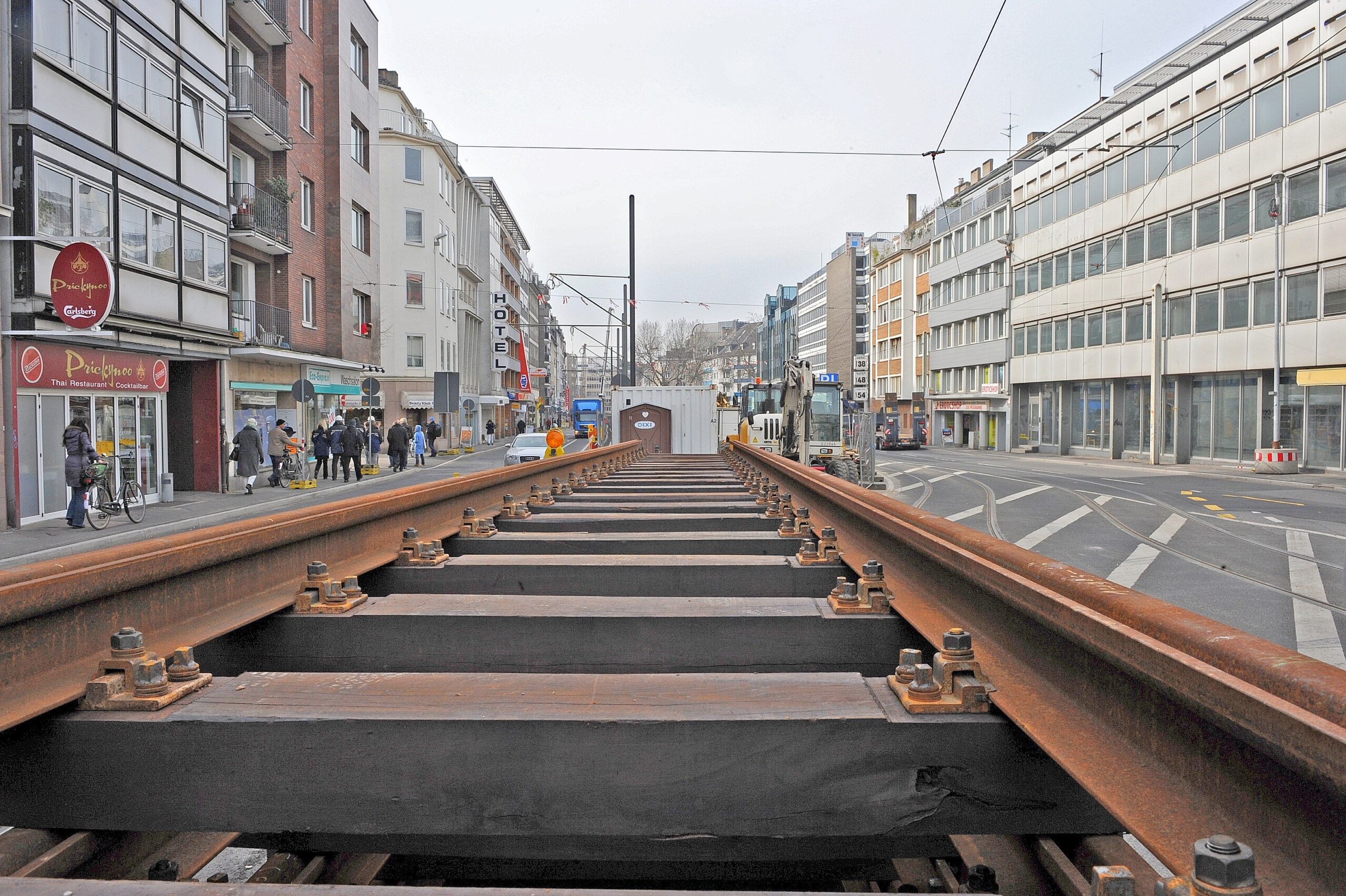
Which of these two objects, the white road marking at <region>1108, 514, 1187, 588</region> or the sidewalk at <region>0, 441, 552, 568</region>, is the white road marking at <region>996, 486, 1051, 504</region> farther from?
the sidewalk at <region>0, 441, 552, 568</region>

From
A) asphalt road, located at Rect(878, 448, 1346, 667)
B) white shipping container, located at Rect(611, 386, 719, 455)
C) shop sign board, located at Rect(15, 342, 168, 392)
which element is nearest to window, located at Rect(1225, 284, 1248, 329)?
asphalt road, located at Rect(878, 448, 1346, 667)

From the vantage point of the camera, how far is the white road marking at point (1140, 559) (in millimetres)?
10875

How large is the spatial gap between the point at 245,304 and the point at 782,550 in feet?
89.3

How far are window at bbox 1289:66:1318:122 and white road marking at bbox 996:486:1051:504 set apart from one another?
57.2 feet

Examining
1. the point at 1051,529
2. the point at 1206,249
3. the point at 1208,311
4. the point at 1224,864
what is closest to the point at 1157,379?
the point at 1208,311

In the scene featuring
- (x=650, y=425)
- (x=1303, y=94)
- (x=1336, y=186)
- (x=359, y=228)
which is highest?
(x=1303, y=94)

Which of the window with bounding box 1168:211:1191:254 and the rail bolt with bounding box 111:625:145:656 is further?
the window with bounding box 1168:211:1191:254

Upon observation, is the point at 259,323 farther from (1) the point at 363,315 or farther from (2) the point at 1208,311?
(2) the point at 1208,311

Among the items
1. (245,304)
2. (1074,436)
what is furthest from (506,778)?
(1074,436)

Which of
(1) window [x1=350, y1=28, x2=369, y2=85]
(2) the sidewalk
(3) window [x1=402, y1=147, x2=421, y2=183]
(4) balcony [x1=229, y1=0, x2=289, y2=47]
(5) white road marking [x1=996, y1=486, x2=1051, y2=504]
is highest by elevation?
(1) window [x1=350, y1=28, x2=369, y2=85]

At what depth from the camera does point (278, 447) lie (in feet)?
83.3

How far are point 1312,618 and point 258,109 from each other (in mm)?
29004

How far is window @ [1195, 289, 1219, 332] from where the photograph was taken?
3591 cm

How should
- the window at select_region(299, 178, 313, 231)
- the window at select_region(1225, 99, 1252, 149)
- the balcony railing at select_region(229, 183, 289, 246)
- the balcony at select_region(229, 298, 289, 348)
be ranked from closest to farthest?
the balcony at select_region(229, 298, 289, 348), the balcony railing at select_region(229, 183, 289, 246), the window at select_region(299, 178, 313, 231), the window at select_region(1225, 99, 1252, 149)
